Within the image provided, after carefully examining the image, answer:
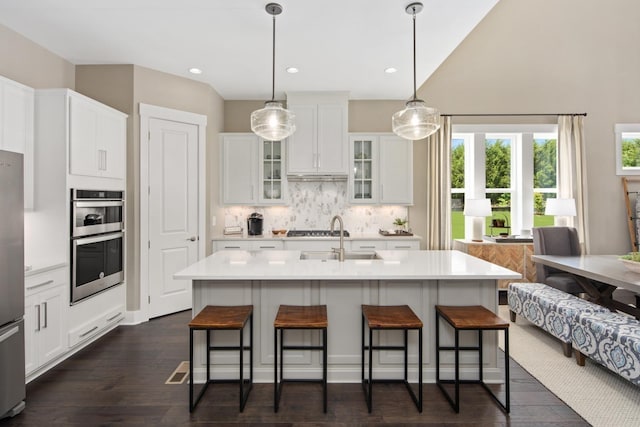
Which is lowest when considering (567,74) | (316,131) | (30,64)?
(316,131)

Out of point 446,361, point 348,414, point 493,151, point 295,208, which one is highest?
point 493,151

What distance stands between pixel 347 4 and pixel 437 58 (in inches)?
57.7

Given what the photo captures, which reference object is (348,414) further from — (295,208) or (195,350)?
(295,208)

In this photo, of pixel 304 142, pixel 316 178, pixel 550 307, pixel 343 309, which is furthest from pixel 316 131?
pixel 550 307

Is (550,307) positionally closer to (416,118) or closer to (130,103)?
(416,118)

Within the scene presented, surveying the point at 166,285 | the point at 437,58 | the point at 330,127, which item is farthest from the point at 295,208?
the point at 437,58

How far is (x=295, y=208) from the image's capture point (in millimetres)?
5246

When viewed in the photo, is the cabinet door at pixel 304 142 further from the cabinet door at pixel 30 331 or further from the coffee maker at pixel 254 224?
the cabinet door at pixel 30 331

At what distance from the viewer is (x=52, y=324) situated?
2775 millimetres

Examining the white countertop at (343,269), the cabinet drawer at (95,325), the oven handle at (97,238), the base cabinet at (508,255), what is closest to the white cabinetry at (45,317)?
the cabinet drawer at (95,325)

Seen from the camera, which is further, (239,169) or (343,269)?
(239,169)

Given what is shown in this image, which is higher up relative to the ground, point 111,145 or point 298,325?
point 111,145

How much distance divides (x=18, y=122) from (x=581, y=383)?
4.87 m

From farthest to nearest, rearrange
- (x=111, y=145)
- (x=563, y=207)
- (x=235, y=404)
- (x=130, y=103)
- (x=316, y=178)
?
(x=316, y=178)
(x=563, y=207)
(x=130, y=103)
(x=111, y=145)
(x=235, y=404)
